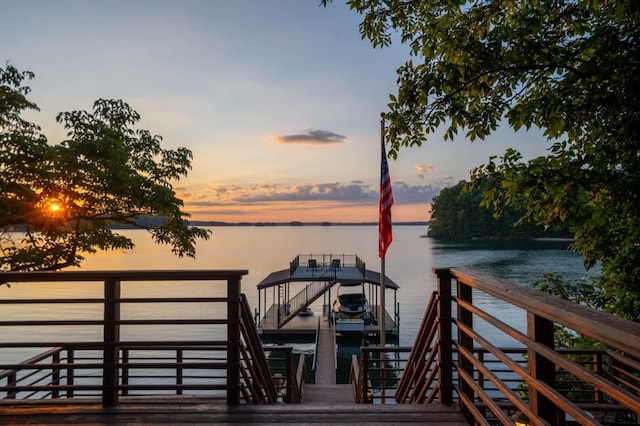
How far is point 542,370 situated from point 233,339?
7.53ft

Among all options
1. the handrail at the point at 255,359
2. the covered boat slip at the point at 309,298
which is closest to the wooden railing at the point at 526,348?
the handrail at the point at 255,359

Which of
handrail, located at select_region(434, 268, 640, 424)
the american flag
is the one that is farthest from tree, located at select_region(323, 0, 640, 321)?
the american flag

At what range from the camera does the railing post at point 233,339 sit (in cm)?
333

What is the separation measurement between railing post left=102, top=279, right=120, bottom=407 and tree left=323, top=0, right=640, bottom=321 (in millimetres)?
3149

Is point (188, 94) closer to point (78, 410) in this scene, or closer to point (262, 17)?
point (262, 17)

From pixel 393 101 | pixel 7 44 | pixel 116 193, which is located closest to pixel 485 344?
pixel 393 101

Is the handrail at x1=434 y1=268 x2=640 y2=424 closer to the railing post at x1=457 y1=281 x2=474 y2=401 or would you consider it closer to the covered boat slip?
the railing post at x1=457 y1=281 x2=474 y2=401

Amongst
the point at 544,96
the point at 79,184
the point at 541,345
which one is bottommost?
the point at 541,345

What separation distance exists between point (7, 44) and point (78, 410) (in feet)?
29.0

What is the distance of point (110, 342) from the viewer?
330cm

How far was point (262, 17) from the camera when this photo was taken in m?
12.0

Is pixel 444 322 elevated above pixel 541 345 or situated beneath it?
situated beneath

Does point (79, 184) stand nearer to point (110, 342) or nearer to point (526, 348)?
point (110, 342)

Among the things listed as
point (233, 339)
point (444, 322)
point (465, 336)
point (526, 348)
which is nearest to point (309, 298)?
point (233, 339)
